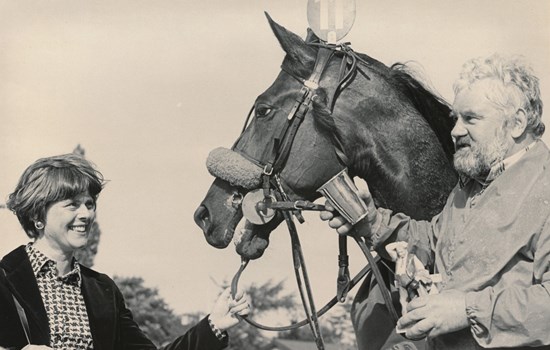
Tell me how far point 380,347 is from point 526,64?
143 centimetres

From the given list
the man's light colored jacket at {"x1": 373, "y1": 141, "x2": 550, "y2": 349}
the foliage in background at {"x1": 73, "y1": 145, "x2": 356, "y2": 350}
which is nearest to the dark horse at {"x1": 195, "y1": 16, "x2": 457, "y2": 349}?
the man's light colored jacket at {"x1": 373, "y1": 141, "x2": 550, "y2": 349}

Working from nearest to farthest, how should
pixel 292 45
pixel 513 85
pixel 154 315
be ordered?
pixel 513 85
pixel 292 45
pixel 154 315

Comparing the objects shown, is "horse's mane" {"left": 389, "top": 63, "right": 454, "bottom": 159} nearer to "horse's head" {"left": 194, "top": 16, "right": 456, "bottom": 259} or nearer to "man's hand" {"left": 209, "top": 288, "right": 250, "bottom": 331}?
"horse's head" {"left": 194, "top": 16, "right": 456, "bottom": 259}

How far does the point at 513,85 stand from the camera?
11.0 ft

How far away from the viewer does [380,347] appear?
165 inches

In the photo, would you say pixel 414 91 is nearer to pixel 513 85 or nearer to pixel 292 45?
pixel 292 45

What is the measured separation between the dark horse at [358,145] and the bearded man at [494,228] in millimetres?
712

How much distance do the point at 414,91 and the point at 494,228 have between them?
53.9 inches

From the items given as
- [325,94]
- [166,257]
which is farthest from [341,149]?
[166,257]

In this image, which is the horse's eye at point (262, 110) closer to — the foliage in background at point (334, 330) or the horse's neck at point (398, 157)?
the horse's neck at point (398, 157)

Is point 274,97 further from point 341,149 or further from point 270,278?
point 270,278

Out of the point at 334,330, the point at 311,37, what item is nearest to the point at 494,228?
the point at 311,37

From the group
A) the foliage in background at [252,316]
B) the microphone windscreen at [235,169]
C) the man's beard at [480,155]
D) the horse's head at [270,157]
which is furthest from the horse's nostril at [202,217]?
the foliage in background at [252,316]

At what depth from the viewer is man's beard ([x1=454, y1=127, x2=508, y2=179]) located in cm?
335
